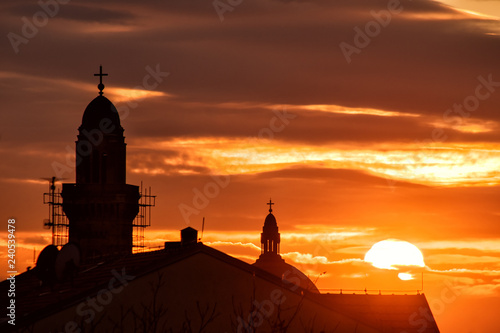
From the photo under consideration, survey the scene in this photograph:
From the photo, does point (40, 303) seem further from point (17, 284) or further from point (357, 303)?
point (357, 303)

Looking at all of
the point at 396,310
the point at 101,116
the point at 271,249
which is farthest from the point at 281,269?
the point at 396,310

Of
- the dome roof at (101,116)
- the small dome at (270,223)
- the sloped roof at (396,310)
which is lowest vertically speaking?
the sloped roof at (396,310)

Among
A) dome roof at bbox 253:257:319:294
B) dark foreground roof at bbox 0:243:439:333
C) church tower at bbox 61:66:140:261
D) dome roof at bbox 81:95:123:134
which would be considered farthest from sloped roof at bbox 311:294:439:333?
dome roof at bbox 253:257:319:294

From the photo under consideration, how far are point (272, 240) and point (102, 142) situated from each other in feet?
134

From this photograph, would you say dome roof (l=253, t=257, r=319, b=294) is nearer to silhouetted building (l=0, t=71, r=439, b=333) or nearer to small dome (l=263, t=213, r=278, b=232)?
small dome (l=263, t=213, r=278, b=232)

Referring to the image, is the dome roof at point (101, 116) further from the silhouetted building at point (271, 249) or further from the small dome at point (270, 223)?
the small dome at point (270, 223)

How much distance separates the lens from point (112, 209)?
3204 inches

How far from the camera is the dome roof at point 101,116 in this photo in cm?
8062

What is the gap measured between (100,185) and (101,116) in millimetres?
4944

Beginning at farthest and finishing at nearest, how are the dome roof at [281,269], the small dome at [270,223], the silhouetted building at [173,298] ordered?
the small dome at [270,223] → the dome roof at [281,269] → the silhouetted building at [173,298]

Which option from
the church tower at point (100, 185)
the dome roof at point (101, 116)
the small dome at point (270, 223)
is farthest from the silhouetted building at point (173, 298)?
the small dome at point (270, 223)

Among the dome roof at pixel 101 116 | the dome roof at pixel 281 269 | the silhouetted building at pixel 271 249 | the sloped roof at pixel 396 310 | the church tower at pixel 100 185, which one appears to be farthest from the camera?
the silhouetted building at pixel 271 249

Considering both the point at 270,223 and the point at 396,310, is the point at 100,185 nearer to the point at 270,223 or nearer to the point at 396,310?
the point at 396,310

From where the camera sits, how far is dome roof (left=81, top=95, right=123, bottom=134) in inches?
3174
